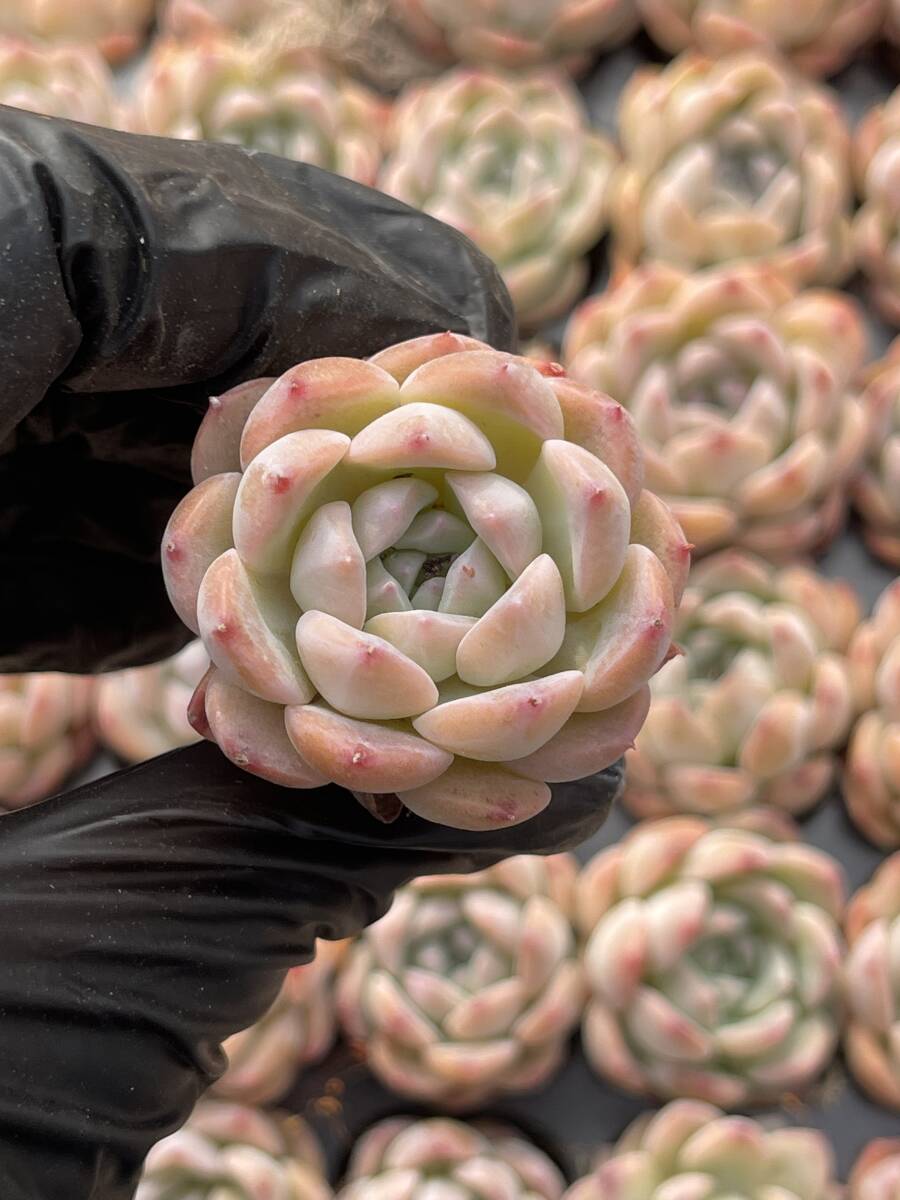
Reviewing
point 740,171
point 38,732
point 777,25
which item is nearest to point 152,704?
point 38,732

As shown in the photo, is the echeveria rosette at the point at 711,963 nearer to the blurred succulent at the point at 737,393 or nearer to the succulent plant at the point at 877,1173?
the succulent plant at the point at 877,1173

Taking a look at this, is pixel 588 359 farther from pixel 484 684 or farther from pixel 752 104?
pixel 484 684

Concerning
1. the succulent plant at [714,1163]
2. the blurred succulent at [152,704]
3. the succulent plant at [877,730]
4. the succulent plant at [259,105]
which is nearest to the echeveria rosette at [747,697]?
the succulent plant at [877,730]

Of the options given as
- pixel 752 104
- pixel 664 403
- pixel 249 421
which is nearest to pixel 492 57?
pixel 752 104

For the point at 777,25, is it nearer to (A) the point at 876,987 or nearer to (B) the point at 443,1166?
(A) the point at 876,987

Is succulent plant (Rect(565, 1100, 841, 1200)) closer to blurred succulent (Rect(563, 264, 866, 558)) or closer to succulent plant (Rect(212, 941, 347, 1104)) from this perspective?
succulent plant (Rect(212, 941, 347, 1104))
